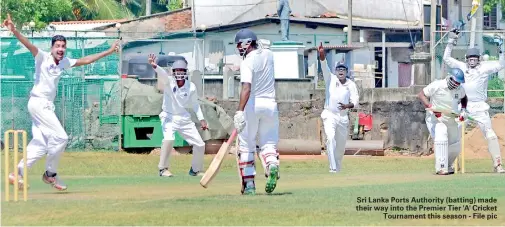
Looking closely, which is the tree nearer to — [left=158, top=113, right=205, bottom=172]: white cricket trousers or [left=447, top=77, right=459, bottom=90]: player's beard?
[left=158, top=113, right=205, bottom=172]: white cricket trousers

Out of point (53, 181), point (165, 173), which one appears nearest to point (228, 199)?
point (53, 181)

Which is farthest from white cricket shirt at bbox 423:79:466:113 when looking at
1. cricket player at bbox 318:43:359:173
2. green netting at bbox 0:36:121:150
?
green netting at bbox 0:36:121:150

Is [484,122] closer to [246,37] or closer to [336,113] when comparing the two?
[336,113]

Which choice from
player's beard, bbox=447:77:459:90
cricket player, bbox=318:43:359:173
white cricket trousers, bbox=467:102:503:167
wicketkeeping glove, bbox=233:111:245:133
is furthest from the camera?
white cricket trousers, bbox=467:102:503:167

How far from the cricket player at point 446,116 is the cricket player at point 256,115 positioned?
248 inches

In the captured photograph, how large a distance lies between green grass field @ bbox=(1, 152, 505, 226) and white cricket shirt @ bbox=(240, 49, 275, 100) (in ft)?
4.39

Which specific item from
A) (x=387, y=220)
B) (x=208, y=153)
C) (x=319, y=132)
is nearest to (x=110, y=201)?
(x=387, y=220)

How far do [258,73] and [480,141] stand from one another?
18530 mm

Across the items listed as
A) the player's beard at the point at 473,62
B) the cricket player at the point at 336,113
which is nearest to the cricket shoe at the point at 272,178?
the cricket player at the point at 336,113

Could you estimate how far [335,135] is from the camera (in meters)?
24.5

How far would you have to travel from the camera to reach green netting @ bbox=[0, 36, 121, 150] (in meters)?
32.0

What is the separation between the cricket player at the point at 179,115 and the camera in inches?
911

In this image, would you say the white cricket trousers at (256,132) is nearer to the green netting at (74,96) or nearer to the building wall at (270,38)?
the green netting at (74,96)

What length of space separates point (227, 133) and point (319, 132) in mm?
2925
